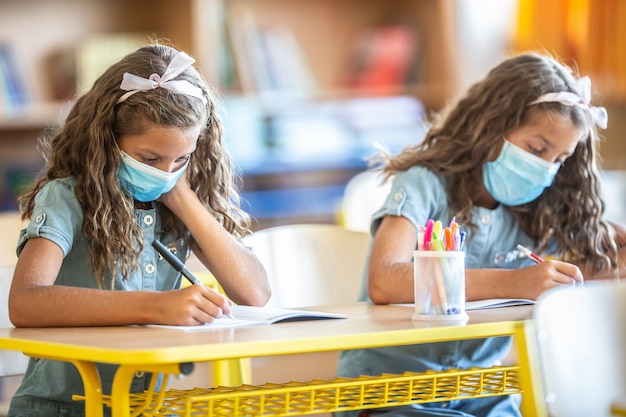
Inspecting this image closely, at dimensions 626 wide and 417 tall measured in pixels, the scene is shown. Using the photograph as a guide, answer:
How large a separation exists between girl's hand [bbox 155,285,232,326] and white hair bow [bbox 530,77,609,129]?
81 cm

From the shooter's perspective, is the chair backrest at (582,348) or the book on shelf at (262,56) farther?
the book on shelf at (262,56)

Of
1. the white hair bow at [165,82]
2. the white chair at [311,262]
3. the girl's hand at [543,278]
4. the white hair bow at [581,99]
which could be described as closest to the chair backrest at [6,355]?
the white hair bow at [165,82]

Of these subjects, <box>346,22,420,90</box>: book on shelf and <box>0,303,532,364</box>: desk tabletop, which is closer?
<box>0,303,532,364</box>: desk tabletop

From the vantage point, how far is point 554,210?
1.97 meters

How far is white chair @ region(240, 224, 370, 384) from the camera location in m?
2.00

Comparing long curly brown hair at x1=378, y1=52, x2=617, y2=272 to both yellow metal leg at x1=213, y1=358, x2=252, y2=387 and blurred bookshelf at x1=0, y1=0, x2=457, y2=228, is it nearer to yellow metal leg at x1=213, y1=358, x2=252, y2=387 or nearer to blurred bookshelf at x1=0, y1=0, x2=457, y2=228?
yellow metal leg at x1=213, y1=358, x2=252, y2=387

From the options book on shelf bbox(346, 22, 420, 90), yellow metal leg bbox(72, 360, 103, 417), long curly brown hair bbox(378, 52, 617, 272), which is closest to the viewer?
yellow metal leg bbox(72, 360, 103, 417)

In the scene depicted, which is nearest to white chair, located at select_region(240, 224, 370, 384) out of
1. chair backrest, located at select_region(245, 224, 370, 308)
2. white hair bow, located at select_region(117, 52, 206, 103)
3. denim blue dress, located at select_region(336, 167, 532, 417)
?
chair backrest, located at select_region(245, 224, 370, 308)

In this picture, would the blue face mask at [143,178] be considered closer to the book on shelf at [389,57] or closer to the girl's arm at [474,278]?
the girl's arm at [474,278]

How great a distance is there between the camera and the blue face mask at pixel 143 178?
5.13 feet

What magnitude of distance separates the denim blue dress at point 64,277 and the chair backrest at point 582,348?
25.1 inches

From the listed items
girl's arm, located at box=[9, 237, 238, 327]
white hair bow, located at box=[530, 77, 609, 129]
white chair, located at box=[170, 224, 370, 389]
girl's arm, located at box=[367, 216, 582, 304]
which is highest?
white hair bow, located at box=[530, 77, 609, 129]

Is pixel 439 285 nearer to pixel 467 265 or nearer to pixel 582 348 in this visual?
pixel 582 348

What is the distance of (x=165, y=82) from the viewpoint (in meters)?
1.58
